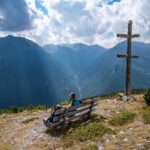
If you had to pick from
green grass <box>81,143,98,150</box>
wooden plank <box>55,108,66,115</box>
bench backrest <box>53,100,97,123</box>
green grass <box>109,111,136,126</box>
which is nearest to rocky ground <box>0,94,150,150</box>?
green grass <box>81,143,98,150</box>

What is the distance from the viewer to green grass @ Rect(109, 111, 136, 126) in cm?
2048

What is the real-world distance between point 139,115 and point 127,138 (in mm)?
4177

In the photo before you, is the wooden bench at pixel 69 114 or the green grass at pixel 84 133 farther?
the wooden bench at pixel 69 114

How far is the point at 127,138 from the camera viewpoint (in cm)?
1791

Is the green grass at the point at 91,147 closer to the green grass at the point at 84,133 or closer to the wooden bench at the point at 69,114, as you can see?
the green grass at the point at 84,133

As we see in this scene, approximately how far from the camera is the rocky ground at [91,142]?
17.4 m

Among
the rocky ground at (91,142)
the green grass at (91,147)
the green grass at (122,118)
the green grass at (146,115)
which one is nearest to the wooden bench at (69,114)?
the rocky ground at (91,142)

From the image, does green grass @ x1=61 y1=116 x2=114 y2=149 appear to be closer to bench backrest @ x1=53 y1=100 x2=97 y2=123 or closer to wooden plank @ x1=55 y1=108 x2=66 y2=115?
bench backrest @ x1=53 y1=100 x2=97 y2=123

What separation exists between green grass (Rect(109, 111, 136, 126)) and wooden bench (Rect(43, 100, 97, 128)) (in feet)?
5.96

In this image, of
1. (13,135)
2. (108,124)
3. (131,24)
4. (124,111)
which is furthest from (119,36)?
(13,135)

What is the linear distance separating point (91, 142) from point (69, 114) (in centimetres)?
322

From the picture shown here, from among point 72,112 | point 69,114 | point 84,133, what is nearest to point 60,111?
point 69,114

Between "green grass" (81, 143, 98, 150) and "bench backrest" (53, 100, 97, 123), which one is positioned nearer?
"green grass" (81, 143, 98, 150)

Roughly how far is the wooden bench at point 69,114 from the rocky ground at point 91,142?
832 mm
